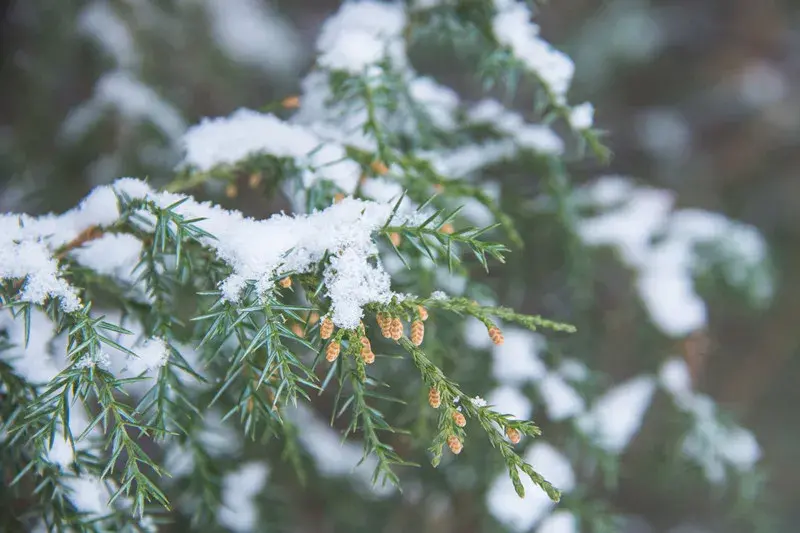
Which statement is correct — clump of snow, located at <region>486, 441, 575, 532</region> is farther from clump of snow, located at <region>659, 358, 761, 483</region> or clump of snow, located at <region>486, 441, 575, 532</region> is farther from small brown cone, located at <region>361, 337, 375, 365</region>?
small brown cone, located at <region>361, 337, 375, 365</region>

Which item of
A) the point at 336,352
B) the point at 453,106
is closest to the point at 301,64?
the point at 453,106

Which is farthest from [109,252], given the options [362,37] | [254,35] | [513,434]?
[254,35]

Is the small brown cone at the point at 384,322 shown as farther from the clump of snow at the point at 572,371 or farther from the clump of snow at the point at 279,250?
the clump of snow at the point at 572,371

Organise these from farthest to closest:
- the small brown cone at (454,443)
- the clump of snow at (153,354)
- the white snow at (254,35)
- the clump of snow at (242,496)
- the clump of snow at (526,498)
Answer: the white snow at (254,35)
the clump of snow at (242,496)
the clump of snow at (526,498)
the clump of snow at (153,354)
the small brown cone at (454,443)

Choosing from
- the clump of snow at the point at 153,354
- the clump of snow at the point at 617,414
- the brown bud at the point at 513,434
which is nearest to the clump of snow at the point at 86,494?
the clump of snow at the point at 153,354

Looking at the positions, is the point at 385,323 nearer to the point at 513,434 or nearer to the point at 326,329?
the point at 326,329

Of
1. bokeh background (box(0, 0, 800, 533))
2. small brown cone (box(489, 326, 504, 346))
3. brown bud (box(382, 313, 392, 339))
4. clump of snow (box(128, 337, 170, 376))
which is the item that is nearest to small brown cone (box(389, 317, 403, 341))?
brown bud (box(382, 313, 392, 339))

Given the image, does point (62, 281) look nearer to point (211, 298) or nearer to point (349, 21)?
point (211, 298)
